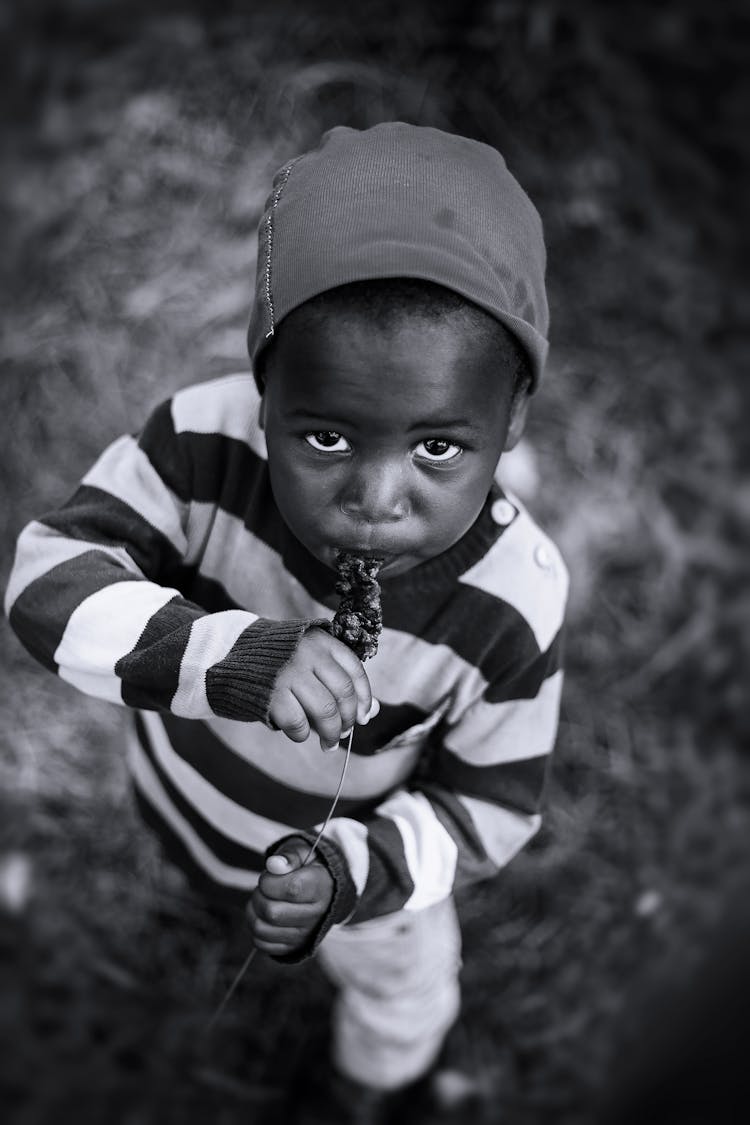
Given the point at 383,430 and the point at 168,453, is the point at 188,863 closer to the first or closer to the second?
the point at 168,453

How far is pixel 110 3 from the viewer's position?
232cm

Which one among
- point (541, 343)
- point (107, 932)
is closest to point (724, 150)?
point (541, 343)

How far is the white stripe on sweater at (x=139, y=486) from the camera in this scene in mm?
1188

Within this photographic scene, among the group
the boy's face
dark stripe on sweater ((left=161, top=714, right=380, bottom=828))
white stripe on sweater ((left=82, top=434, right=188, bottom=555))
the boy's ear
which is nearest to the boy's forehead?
the boy's face

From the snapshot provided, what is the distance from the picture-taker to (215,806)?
55.0 inches

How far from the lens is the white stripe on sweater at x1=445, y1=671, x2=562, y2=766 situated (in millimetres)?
1211

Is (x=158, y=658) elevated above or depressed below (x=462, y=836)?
above

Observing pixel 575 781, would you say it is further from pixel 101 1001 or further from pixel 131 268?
pixel 131 268

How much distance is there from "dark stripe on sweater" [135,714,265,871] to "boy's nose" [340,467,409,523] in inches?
24.7

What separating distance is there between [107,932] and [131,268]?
1.34 metres

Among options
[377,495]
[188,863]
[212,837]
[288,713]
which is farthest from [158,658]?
[188,863]

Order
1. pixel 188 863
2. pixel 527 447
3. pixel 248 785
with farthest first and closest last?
pixel 527 447, pixel 188 863, pixel 248 785

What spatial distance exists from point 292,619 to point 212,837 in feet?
1.69

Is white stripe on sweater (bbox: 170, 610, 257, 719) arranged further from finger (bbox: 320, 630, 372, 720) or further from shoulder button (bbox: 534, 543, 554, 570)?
shoulder button (bbox: 534, 543, 554, 570)
